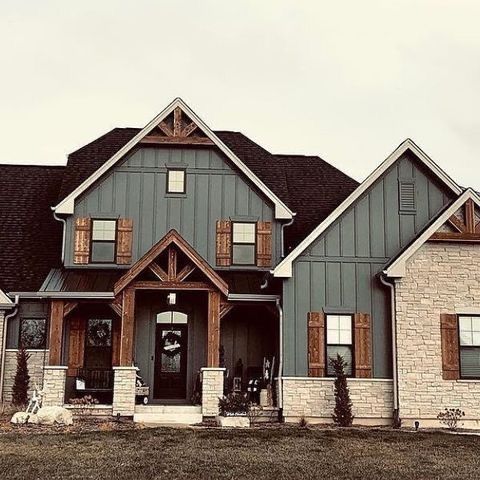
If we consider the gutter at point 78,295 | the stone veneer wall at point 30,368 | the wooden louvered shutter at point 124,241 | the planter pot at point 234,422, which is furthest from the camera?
the wooden louvered shutter at point 124,241

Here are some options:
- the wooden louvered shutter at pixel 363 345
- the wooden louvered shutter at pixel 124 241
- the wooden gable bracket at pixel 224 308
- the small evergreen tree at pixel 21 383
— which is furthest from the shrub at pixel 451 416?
the small evergreen tree at pixel 21 383

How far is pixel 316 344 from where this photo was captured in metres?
18.4

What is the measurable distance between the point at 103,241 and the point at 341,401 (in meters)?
8.05

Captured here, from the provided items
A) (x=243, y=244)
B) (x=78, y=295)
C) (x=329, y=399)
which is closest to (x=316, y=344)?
(x=329, y=399)

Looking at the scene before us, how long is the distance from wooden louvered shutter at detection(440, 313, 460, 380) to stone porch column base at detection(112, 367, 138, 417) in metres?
7.37

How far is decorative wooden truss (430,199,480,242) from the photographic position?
59.5 feet

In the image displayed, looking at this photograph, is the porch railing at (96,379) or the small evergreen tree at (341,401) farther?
the porch railing at (96,379)

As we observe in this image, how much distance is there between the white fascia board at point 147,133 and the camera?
20.9 metres

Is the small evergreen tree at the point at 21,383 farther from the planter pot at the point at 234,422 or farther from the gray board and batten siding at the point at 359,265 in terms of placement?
the gray board and batten siding at the point at 359,265

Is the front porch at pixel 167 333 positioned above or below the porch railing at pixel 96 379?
above

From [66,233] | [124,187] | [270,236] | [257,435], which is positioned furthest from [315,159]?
[257,435]

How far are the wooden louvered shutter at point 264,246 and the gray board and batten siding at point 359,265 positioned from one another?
2.68 metres

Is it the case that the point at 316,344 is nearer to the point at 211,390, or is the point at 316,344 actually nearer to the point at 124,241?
the point at 211,390

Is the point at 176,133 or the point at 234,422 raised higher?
the point at 176,133
